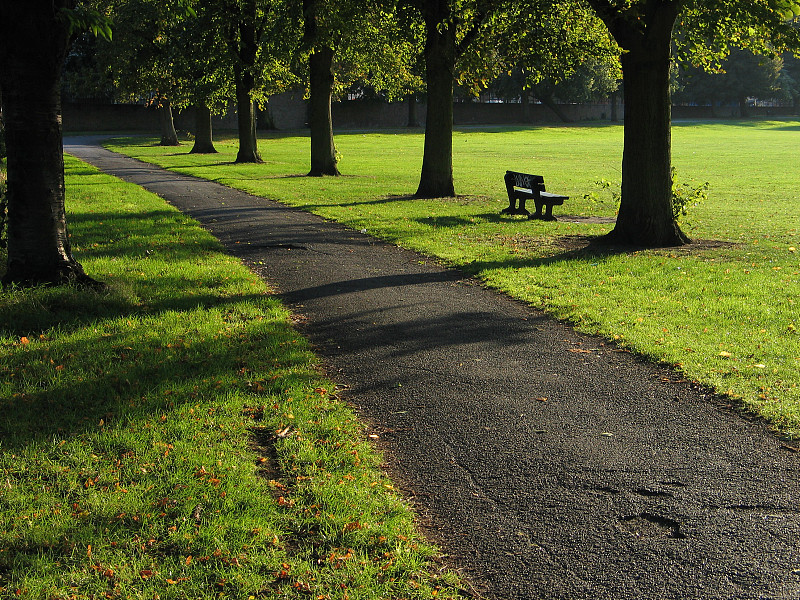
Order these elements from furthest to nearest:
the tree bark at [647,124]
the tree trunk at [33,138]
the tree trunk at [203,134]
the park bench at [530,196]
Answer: the tree trunk at [203,134] < the park bench at [530,196] < the tree bark at [647,124] < the tree trunk at [33,138]

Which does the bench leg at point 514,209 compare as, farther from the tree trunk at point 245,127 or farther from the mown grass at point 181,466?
the tree trunk at point 245,127

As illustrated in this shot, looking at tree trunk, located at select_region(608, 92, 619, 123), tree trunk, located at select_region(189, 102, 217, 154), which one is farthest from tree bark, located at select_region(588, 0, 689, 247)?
tree trunk, located at select_region(608, 92, 619, 123)

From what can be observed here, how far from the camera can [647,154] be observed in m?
11.9

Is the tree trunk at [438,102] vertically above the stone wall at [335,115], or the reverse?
the stone wall at [335,115]

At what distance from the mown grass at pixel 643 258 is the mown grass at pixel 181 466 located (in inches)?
110

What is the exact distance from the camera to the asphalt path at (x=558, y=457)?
3.47 m

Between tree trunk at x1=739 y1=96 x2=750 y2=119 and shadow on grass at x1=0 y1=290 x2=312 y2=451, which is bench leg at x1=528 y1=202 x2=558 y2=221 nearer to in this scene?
shadow on grass at x1=0 y1=290 x2=312 y2=451

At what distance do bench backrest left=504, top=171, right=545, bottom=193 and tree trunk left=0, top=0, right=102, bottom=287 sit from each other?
9674 mm

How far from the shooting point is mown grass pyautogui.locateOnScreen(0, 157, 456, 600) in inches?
132

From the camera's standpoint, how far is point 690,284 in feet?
30.0

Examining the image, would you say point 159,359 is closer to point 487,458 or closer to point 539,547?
point 487,458

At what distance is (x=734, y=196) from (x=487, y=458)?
58.8ft

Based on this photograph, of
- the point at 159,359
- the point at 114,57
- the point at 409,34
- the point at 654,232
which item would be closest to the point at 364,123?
the point at 114,57

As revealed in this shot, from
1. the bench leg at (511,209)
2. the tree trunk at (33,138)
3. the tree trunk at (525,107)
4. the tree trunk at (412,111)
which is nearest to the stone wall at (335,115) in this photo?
the tree trunk at (525,107)
